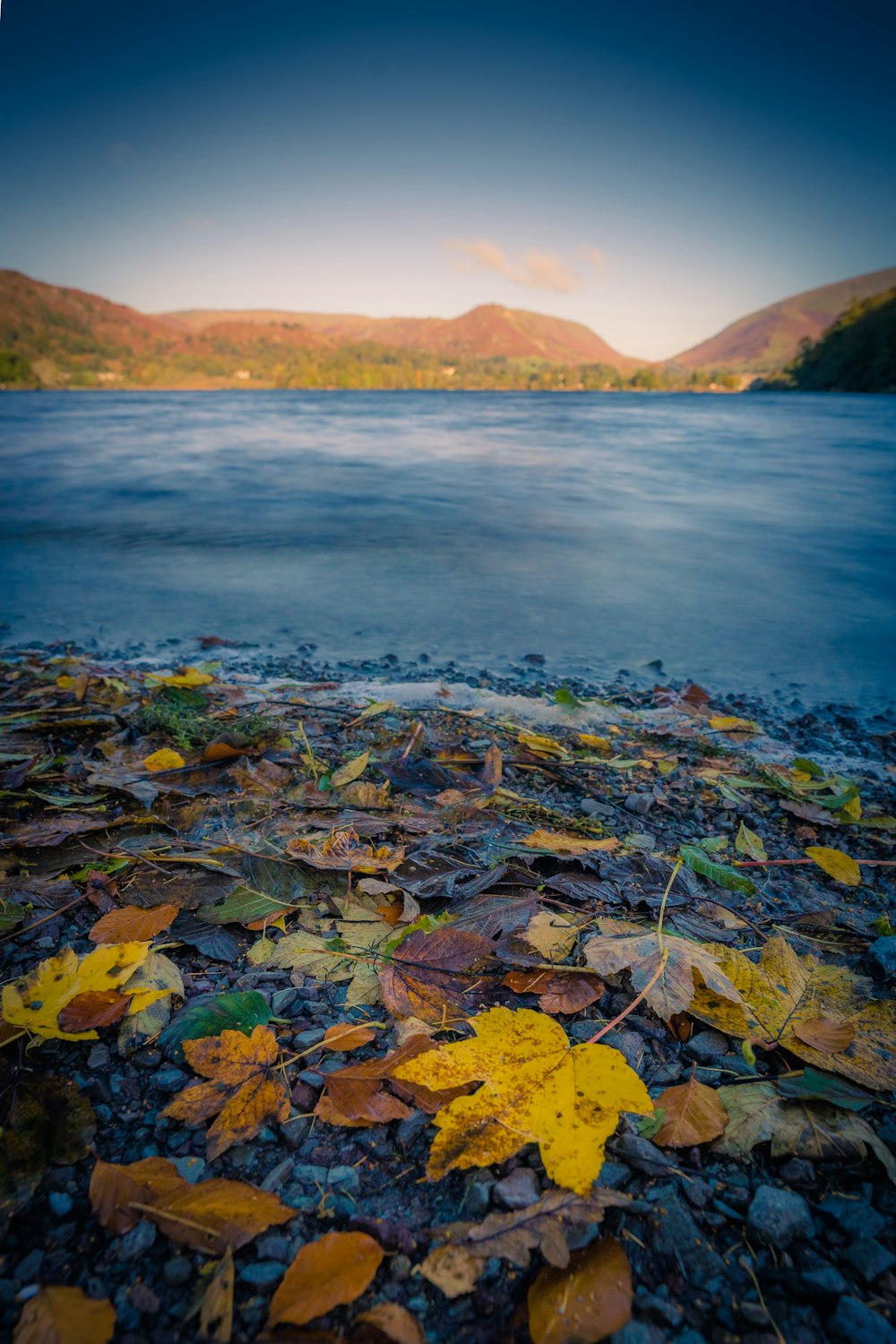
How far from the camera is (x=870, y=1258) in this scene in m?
0.74

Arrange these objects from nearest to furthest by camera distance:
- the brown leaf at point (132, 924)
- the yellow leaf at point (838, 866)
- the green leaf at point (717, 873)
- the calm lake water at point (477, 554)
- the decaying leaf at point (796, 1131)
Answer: the decaying leaf at point (796, 1131)
the brown leaf at point (132, 924)
the green leaf at point (717, 873)
the yellow leaf at point (838, 866)
the calm lake water at point (477, 554)

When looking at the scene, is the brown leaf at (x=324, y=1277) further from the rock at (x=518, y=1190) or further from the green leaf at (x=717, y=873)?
the green leaf at (x=717, y=873)

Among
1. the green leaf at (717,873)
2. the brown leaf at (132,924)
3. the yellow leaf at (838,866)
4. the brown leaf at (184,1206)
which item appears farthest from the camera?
the yellow leaf at (838,866)

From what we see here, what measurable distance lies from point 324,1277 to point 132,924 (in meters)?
0.77

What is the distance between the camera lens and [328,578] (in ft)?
20.9

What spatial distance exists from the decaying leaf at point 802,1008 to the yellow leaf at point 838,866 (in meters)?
0.42

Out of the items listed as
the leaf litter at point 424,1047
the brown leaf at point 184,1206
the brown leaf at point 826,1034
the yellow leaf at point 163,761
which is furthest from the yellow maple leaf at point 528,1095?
the yellow leaf at point 163,761

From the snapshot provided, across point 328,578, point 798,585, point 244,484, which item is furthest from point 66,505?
point 798,585

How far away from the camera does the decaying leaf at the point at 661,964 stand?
1089mm

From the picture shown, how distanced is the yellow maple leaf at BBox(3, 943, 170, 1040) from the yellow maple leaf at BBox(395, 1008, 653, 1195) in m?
0.55

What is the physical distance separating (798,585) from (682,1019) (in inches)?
251

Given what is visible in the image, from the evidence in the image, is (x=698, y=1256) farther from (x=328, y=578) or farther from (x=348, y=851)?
(x=328, y=578)

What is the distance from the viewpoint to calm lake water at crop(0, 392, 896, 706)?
15.6 ft

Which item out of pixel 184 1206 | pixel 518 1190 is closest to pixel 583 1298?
pixel 518 1190
